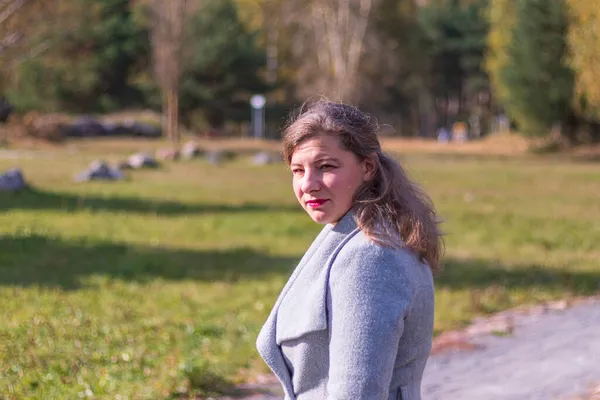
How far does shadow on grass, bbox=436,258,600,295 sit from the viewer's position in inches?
451

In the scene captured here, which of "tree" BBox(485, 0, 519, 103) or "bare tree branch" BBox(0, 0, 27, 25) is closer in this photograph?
"bare tree branch" BBox(0, 0, 27, 25)

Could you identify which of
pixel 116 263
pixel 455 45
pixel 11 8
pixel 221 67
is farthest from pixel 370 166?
pixel 455 45

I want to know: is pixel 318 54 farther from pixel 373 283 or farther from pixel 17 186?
pixel 373 283

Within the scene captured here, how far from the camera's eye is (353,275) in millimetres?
2533

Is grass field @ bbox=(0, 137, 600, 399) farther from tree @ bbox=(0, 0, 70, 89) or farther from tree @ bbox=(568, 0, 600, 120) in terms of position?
tree @ bbox=(568, 0, 600, 120)

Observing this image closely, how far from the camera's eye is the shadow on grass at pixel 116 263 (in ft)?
37.4

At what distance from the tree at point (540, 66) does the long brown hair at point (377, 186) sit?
1623 inches

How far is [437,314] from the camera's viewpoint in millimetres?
9688

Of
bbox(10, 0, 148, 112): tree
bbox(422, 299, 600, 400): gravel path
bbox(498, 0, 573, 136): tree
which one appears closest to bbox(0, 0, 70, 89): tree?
→ bbox(10, 0, 148, 112): tree

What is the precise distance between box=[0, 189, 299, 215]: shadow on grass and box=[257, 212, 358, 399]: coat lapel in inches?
610

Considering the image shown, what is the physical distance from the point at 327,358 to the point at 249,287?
28.2 ft

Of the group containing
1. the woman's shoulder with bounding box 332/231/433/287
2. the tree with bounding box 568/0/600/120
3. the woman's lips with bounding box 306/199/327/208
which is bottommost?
the woman's shoulder with bounding box 332/231/433/287

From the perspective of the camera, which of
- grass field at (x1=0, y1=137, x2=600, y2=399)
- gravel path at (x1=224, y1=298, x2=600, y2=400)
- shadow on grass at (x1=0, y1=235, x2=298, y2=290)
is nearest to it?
gravel path at (x1=224, y1=298, x2=600, y2=400)

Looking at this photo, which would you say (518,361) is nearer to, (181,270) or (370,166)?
(370,166)
